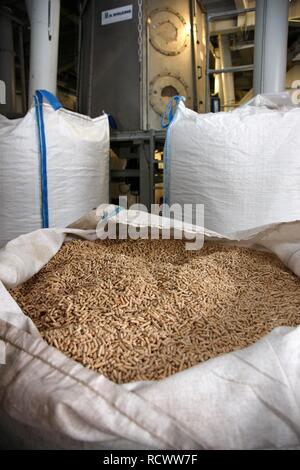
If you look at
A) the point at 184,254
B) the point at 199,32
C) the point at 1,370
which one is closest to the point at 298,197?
the point at 184,254

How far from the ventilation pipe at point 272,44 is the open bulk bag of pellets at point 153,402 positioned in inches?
61.7

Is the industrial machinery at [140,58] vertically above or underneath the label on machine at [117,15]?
underneath

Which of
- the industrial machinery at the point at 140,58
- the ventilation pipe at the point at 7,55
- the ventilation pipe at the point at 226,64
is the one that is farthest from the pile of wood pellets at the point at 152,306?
the ventilation pipe at the point at 7,55

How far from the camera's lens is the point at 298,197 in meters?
1.31

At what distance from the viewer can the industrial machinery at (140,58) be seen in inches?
91.4

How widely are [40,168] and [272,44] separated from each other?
1241mm

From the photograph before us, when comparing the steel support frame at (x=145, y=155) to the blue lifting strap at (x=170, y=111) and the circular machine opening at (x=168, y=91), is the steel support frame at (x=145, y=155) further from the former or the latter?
the blue lifting strap at (x=170, y=111)

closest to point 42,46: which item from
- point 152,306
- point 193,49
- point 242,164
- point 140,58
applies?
point 140,58

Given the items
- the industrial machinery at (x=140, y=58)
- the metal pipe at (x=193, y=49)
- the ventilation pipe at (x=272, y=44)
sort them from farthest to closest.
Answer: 1. the metal pipe at (x=193, y=49)
2. the industrial machinery at (x=140, y=58)
3. the ventilation pipe at (x=272, y=44)

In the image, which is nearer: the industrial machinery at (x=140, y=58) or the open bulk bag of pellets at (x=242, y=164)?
the open bulk bag of pellets at (x=242, y=164)

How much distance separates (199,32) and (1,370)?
2717 mm

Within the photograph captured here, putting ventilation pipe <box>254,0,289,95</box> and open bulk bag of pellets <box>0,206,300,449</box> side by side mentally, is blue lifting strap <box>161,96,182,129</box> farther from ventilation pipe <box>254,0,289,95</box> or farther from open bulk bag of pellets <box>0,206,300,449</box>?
open bulk bag of pellets <box>0,206,300,449</box>

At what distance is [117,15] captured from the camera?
7.81 ft

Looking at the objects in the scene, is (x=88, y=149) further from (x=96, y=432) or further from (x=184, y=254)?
(x=96, y=432)
